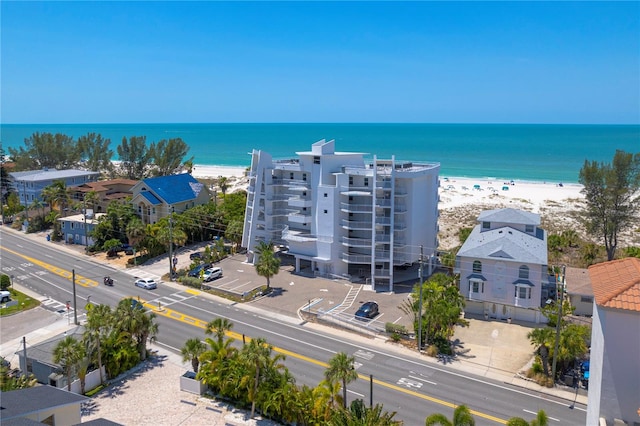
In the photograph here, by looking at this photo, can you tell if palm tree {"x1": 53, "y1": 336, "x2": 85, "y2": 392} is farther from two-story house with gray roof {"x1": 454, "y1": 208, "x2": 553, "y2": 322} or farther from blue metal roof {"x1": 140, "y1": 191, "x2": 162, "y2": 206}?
blue metal roof {"x1": 140, "y1": 191, "x2": 162, "y2": 206}

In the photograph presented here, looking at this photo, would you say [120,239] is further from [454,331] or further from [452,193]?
[452,193]

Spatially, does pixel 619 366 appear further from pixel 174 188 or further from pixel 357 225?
pixel 174 188

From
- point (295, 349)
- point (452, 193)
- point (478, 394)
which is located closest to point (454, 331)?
point (478, 394)

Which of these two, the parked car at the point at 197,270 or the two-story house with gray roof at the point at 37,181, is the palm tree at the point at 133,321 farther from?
the two-story house with gray roof at the point at 37,181

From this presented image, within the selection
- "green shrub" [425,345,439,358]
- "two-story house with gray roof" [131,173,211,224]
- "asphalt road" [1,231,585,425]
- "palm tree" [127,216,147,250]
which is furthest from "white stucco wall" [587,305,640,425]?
"two-story house with gray roof" [131,173,211,224]

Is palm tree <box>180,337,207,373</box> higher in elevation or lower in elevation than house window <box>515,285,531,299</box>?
lower

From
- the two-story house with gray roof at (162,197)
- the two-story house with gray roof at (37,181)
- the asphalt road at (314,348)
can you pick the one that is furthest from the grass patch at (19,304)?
the two-story house with gray roof at (37,181)
